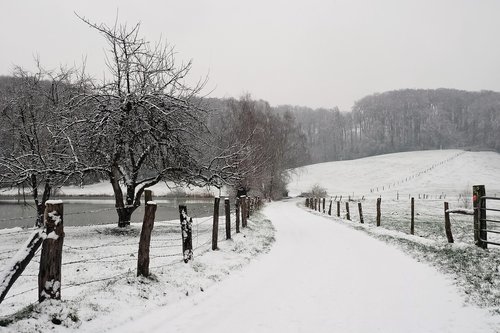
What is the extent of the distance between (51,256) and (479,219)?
10140mm

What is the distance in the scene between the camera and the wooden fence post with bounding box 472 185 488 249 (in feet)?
31.7

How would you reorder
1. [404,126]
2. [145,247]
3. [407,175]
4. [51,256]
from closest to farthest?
[51,256]
[145,247]
[407,175]
[404,126]

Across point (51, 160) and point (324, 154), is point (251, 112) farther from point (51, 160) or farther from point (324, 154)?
point (324, 154)

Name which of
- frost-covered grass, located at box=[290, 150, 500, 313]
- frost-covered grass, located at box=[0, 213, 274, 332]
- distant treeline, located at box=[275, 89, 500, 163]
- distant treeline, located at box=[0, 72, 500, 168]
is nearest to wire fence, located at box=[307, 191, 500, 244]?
frost-covered grass, located at box=[290, 150, 500, 313]

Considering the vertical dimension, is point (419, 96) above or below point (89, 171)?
above

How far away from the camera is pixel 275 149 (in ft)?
151

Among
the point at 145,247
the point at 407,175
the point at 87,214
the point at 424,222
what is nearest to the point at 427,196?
the point at 407,175

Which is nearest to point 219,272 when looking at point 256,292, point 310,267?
point 256,292

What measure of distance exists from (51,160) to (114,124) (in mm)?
3533

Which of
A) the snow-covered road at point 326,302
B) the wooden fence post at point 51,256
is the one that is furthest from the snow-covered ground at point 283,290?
the wooden fence post at point 51,256

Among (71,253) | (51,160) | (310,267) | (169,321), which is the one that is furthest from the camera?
(51,160)

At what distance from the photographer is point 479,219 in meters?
9.80

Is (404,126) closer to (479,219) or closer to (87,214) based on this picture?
(87,214)

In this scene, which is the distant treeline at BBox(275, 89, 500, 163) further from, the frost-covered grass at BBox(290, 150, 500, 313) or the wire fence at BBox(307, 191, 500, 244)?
the wire fence at BBox(307, 191, 500, 244)
